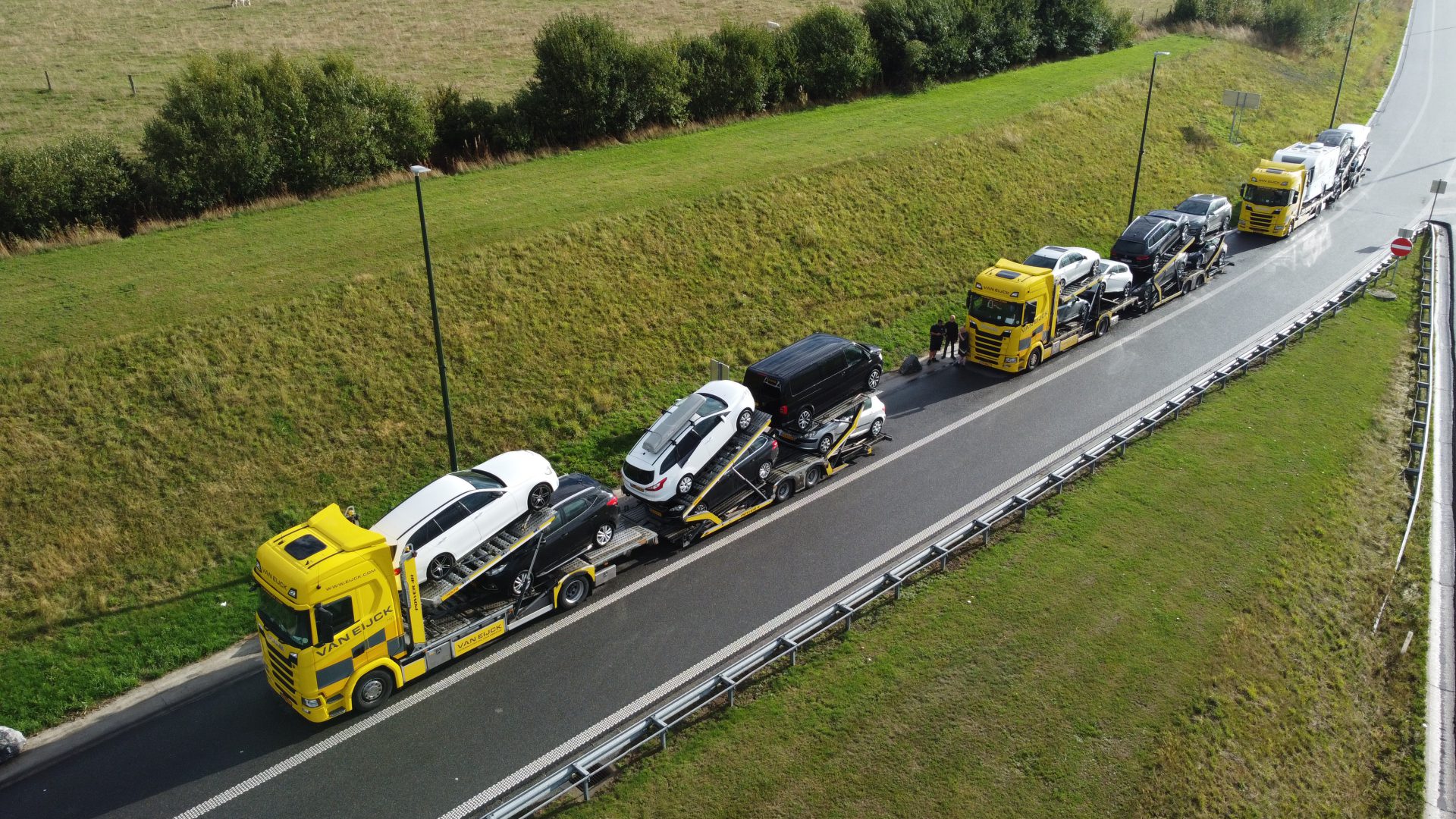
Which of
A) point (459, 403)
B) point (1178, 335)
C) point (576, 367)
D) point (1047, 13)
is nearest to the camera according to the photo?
point (459, 403)

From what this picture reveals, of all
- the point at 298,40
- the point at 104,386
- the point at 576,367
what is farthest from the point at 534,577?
the point at 298,40

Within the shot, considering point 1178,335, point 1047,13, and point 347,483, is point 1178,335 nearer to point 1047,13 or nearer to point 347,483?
point 347,483

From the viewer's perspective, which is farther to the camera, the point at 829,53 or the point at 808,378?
the point at 829,53

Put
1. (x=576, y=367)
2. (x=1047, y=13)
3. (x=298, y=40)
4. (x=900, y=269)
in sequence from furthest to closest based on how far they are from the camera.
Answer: (x=1047, y=13)
(x=298, y=40)
(x=900, y=269)
(x=576, y=367)

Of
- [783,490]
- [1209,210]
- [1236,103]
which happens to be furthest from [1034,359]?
[1236,103]

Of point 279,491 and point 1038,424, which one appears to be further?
point 1038,424

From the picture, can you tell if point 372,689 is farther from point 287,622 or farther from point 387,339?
point 387,339

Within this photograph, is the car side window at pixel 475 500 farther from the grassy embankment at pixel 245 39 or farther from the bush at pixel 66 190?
the grassy embankment at pixel 245 39
